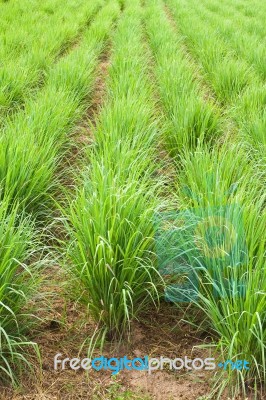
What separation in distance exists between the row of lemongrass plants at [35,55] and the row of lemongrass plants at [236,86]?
141 cm

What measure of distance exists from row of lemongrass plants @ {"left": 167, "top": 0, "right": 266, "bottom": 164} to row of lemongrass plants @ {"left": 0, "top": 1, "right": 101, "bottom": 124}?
1412 mm

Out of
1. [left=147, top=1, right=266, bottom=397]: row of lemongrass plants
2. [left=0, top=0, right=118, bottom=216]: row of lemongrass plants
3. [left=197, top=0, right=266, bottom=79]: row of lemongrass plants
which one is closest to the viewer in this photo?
[left=147, top=1, right=266, bottom=397]: row of lemongrass plants

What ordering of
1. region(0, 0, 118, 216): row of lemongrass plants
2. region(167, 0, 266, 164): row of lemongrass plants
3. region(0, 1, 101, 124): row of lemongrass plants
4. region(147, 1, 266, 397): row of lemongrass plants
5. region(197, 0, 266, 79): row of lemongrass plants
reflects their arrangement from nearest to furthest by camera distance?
1. region(147, 1, 266, 397): row of lemongrass plants
2. region(0, 0, 118, 216): row of lemongrass plants
3. region(167, 0, 266, 164): row of lemongrass plants
4. region(0, 1, 101, 124): row of lemongrass plants
5. region(197, 0, 266, 79): row of lemongrass plants

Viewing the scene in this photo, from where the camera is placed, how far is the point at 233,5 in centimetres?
961

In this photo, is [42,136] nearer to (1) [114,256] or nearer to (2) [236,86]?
(1) [114,256]

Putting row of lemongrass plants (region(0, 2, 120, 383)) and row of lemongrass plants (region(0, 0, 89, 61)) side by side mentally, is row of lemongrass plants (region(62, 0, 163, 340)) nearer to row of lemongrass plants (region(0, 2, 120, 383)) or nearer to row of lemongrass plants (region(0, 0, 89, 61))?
row of lemongrass plants (region(0, 2, 120, 383))

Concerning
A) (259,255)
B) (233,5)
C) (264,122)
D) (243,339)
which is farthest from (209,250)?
(233,5)

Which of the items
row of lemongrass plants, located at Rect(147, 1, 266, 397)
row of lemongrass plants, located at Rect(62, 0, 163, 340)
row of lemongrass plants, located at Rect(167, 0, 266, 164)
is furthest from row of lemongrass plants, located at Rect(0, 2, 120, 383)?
row of lemongrass plants, located at Rect(167, 0, 266, 164)

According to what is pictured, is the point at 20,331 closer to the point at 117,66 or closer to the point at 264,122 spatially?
the point at 264,122

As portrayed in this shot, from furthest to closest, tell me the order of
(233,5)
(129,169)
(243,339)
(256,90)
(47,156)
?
1. (233,5)
2. (256,90)
3. (47,156)
4. (129,169)
5. (243,339)

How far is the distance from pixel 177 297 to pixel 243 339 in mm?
360

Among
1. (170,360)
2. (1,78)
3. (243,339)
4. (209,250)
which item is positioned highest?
(1,78)

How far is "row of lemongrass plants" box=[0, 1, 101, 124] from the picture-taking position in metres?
3.40

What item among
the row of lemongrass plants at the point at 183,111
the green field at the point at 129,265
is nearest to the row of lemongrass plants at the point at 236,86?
the green field at the point at 129,265
